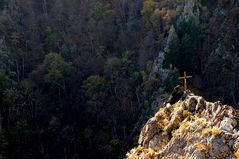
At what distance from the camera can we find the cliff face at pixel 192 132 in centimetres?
1786

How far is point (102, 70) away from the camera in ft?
259

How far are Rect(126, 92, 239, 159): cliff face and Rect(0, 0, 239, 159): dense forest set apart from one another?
143 feet

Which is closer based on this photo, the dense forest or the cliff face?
the cliff face

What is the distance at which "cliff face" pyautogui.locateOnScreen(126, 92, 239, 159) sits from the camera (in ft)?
58.6

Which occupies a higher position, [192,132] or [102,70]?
[192,132]

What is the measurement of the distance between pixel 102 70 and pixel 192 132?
59870mm

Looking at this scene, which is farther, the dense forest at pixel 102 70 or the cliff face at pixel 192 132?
the dense forest at pixel 102 70

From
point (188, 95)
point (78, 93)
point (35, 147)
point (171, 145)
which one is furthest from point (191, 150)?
point (78, 93)

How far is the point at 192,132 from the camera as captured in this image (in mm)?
19422

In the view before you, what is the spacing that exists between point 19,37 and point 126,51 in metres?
15.5

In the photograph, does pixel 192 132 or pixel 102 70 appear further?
pixel 102 70

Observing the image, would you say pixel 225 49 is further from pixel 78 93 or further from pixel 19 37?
pixel 19 37

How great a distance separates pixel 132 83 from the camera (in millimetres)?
74062

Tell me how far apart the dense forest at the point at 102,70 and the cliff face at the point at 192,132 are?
43571mm
